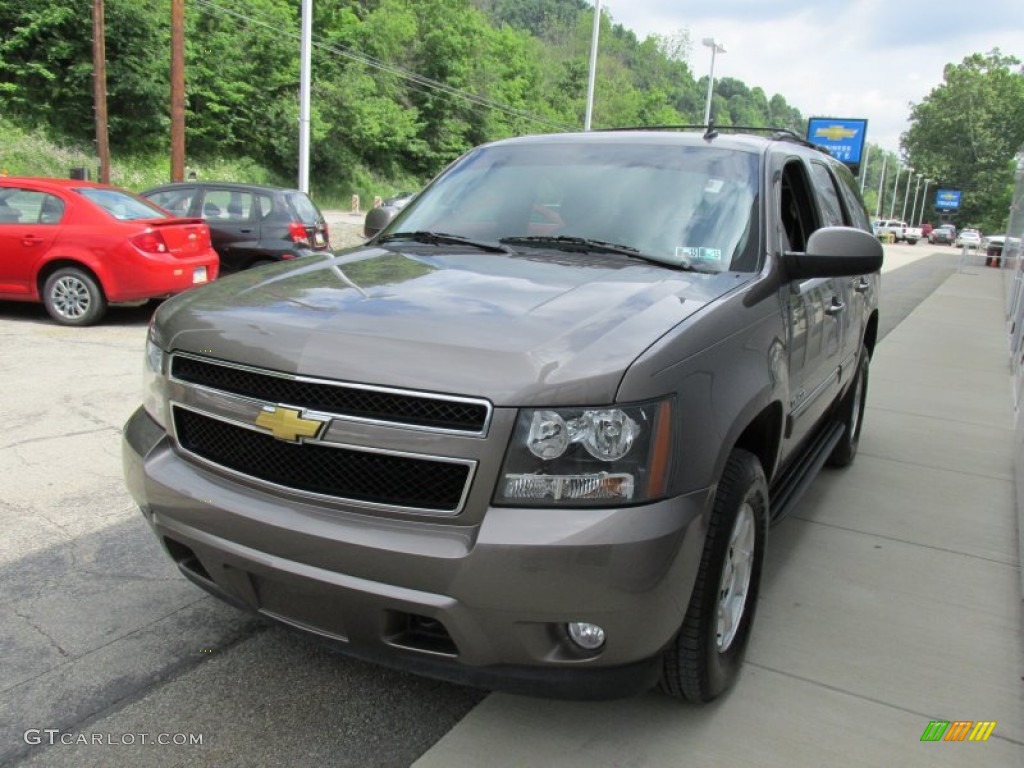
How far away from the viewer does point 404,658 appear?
2225mm

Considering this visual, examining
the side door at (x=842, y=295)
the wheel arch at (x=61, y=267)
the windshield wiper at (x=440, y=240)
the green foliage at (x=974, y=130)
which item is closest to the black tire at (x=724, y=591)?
the windshield wiper at (x=440, y=240)

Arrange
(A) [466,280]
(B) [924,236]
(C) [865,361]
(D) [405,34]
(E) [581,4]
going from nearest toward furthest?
(A) [466,280]
(C) [865,361]
(D) [405,34]
(B) [924,236]
(E) [581,4]

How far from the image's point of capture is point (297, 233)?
10.8 metres

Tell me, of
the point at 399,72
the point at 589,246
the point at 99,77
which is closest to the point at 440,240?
the point at 589,246

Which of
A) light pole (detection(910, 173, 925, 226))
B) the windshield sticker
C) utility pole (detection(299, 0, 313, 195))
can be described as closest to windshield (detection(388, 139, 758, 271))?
the windshield sticker

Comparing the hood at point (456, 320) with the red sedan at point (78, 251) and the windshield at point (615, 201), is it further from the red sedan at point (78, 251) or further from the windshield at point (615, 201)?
the red sedan at point (78, 251)

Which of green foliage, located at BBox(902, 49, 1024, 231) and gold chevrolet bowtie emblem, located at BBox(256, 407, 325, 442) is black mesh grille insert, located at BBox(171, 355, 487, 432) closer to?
gold chevrolet bowtie emblem, located at BBox(256, 407, 325, 442)

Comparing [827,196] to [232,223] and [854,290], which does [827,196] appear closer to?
[854,290]

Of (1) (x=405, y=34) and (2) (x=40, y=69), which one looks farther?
(1) (x=405, y=34)

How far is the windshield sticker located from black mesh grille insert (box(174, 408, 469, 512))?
4.67 feet

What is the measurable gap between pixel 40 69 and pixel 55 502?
104 ft

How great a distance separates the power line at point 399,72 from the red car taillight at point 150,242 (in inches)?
1246

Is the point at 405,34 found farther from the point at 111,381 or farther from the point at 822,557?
the point at 822,557

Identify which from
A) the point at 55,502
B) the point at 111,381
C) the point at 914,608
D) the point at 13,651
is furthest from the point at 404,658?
the point at 111,381
